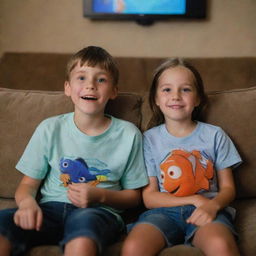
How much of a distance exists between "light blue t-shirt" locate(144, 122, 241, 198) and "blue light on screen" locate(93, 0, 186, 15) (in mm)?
1289

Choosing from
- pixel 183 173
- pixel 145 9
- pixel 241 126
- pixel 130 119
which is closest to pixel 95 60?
pixel 130 119

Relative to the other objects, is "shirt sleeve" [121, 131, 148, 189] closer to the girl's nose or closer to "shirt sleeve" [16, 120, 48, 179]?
the girl's nose

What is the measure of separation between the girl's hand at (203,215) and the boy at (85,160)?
0.27 metres

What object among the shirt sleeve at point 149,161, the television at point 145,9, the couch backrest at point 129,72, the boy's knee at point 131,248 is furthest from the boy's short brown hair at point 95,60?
the television at point 145,9

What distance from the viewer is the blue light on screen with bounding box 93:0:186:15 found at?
268 cm

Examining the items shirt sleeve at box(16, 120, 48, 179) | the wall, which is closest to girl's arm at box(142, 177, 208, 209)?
shirt sleeve at box(16, 120, 48, 179)

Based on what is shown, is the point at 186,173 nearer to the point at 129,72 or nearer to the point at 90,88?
the point at 90,88

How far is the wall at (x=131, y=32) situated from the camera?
2764mm

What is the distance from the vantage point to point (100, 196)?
1.42 metres

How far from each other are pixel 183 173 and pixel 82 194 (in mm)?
394

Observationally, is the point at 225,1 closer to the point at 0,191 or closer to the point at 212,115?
the point at 212,115

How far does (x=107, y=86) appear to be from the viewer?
1561 mm

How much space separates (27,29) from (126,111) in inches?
56.4

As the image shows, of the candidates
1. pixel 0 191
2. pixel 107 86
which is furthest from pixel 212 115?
pixel 0 191
